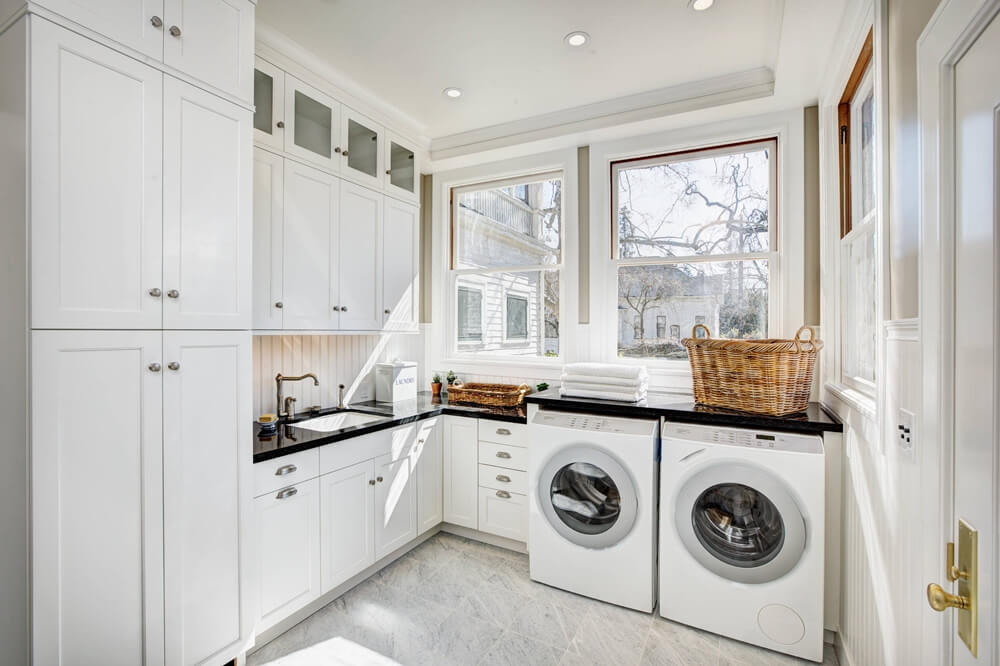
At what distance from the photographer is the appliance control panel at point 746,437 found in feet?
6.53

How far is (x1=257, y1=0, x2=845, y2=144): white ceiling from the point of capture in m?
2.00

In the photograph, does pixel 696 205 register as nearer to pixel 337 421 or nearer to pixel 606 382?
pixel 606 382

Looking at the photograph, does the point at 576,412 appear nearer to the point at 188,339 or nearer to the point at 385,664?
the point at 385,664

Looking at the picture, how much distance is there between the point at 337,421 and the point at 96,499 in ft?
4.63

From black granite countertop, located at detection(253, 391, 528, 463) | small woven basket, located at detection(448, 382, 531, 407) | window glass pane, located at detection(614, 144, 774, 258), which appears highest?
window glass pane, located at detection(614, 144, 774, 258)

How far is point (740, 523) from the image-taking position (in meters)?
2.07

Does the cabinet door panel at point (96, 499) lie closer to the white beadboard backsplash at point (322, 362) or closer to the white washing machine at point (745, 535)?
the white beadboard backsplash at point (322, 362)

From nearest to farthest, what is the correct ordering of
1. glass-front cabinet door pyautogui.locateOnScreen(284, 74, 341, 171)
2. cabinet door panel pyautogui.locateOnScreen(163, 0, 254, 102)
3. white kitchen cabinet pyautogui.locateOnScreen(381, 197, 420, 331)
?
cabinet door panel pyautogui.locateOnScreen(163, 0, 254, 102)
glass-front cabinet door pyautogui.locateOnScreen(284, 74, 341, 171)
white kitchen cabinet pyautogui.locateOnScreen(381, 197, 420, 331)

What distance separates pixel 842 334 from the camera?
7.38 feet

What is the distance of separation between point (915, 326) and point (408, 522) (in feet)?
8.19

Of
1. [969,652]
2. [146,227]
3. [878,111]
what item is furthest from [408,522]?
[878,111]

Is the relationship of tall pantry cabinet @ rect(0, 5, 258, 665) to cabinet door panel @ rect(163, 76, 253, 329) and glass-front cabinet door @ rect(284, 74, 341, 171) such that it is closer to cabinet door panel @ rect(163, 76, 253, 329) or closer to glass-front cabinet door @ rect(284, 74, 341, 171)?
cabinet door panel @ rect(163, 76, 253, 329)

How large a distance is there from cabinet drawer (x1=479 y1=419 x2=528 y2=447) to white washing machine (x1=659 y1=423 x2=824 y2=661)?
85 centimetres

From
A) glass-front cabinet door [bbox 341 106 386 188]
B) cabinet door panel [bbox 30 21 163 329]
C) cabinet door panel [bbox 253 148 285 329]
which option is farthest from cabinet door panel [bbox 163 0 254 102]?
glass-front cabinet door [bbox 341 106 386 188]
